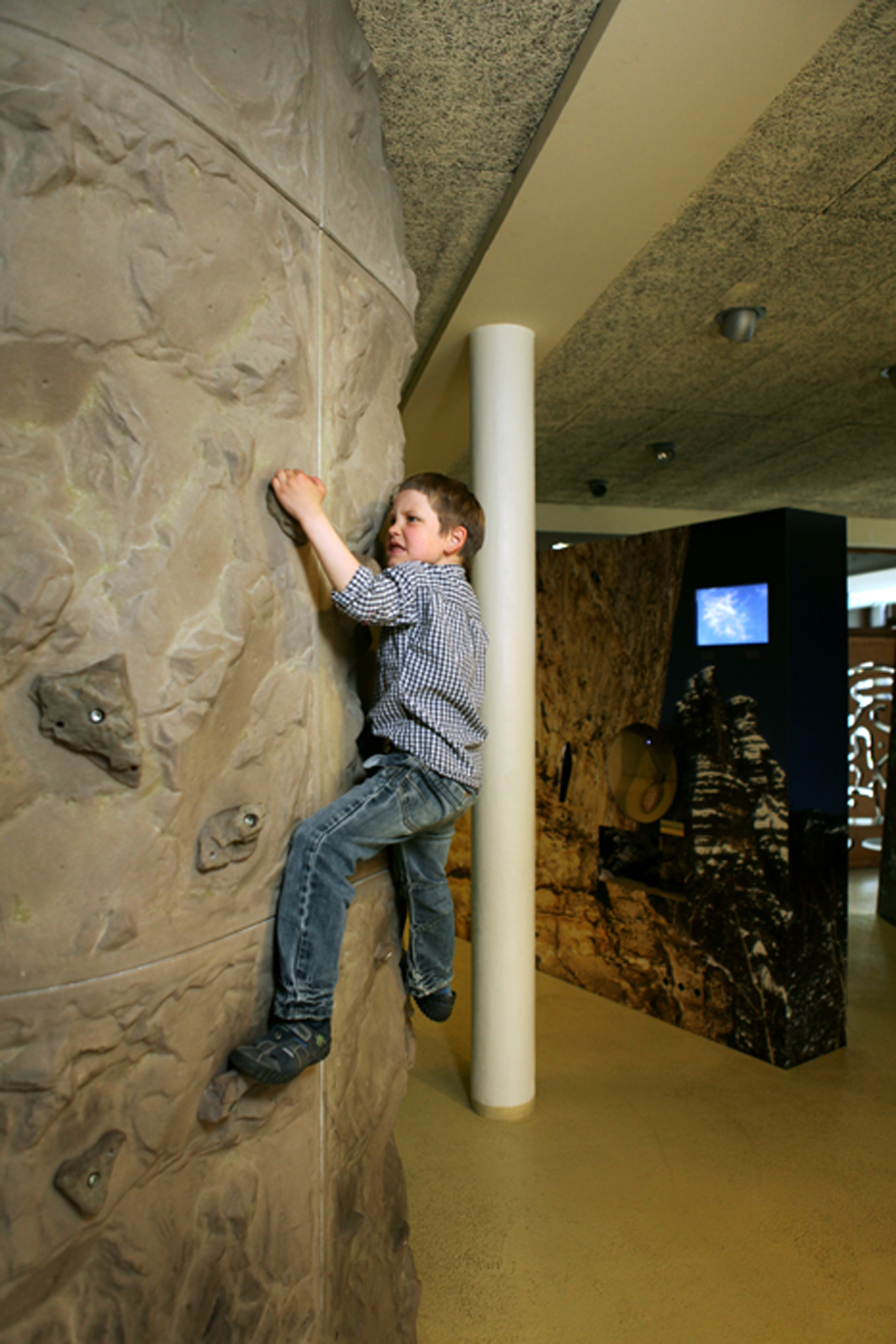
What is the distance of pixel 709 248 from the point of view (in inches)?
108

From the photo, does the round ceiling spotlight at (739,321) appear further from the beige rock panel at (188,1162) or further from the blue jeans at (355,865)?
the beige rock panel at (188,1162)

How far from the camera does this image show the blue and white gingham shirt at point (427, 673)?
1.53 meters

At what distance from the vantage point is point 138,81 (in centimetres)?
108

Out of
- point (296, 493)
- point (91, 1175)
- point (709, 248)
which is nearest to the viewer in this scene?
point (91, 1175)

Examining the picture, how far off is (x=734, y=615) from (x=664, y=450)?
2054mm

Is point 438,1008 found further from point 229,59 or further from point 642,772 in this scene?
point 642,772

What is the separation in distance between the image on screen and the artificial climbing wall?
2.30 meters

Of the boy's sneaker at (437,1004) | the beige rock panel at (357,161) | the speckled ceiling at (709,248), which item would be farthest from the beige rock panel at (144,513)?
the speckled ceiling at (709,248)

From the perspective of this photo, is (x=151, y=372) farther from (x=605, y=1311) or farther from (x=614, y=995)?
(x=614, y=995)

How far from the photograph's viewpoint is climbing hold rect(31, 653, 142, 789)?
3.33ft

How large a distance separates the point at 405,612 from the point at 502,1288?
1.64m

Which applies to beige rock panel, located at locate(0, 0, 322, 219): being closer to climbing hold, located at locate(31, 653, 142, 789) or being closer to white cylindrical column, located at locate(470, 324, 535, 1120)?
climbing hold, located at locate(31, 653, 142, 789)

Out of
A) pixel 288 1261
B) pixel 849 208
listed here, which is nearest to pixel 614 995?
pixel 288 1261

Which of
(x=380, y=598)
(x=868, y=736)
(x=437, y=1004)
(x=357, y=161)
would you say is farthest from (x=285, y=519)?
(x=868, y=736)
